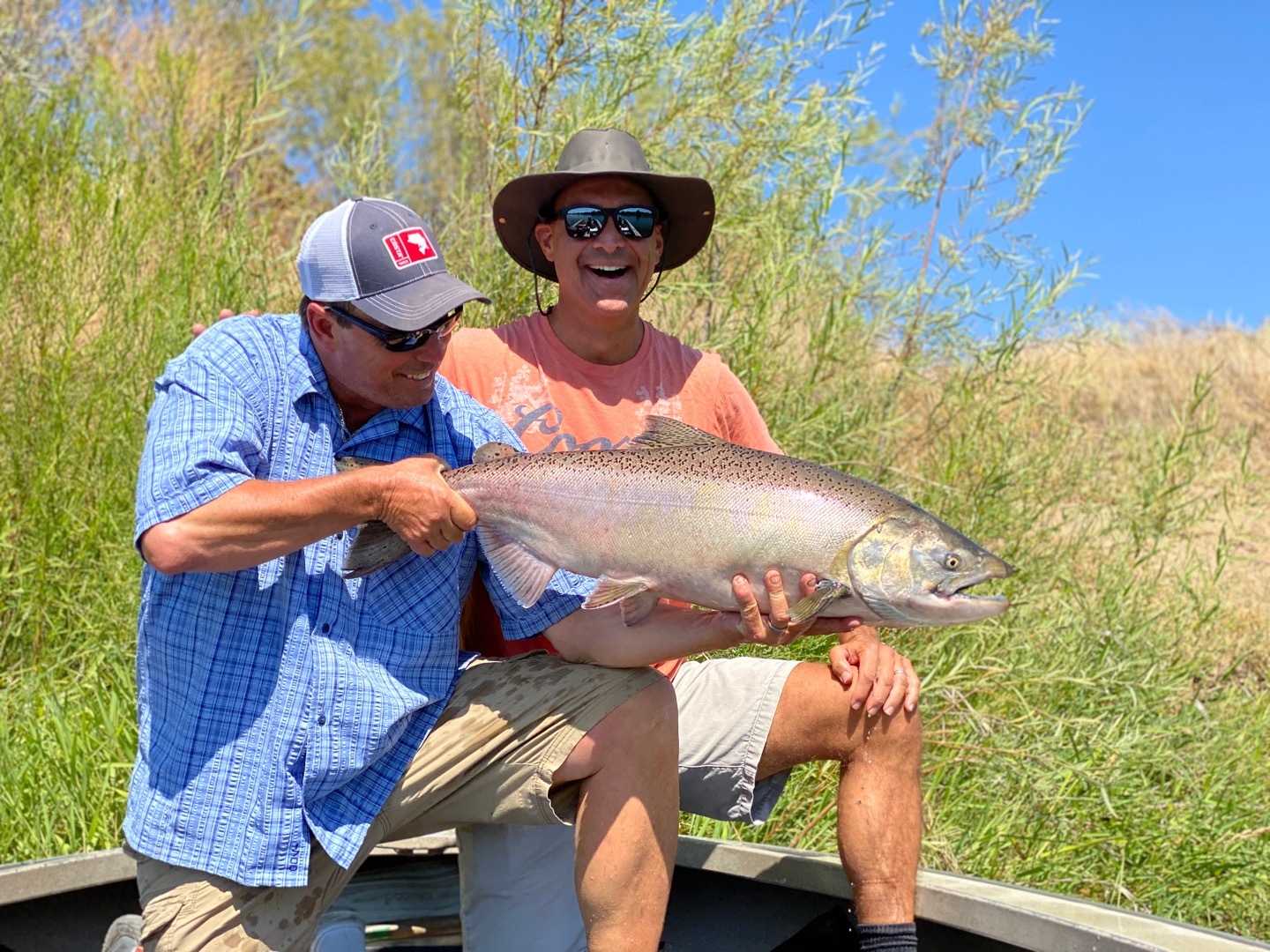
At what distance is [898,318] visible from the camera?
6715 mm

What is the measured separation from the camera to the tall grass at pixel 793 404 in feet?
16.2

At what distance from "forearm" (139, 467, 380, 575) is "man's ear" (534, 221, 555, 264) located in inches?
72.6

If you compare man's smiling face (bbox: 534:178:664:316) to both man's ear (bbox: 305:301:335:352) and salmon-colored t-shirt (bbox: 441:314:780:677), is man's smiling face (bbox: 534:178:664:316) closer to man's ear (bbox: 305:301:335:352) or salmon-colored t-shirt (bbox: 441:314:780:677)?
salmon-colored t-shirt (bbox: 441:314:780:677)

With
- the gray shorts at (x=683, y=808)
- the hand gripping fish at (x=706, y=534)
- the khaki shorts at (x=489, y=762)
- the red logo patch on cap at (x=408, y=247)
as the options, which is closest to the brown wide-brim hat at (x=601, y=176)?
the red logo patch on cap at (x=408, y=247)

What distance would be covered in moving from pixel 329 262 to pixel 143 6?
8.28 metres

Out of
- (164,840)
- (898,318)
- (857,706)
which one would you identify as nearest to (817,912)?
(857,706)

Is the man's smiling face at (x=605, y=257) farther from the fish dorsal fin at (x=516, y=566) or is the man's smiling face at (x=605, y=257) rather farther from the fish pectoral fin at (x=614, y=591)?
the fish pectoral fin at (x=614, y=591)

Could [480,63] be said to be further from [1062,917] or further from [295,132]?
[295,132]

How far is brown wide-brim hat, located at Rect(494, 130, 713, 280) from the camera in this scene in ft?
13.4

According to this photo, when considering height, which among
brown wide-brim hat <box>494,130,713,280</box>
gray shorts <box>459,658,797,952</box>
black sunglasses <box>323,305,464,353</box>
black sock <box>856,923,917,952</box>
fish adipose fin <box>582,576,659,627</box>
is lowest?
black sock <box>856,923,917,952</box>

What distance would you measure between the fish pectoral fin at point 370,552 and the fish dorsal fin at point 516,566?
0.98 ft

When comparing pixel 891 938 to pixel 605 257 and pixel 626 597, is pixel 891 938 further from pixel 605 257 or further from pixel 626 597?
pixel 605 257

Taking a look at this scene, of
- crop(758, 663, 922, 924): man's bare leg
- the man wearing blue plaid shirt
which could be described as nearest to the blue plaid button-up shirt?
the man wearing blue plaid shirt

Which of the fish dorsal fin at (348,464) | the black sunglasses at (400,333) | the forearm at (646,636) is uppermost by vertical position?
the black sunglasses at (400,333)
